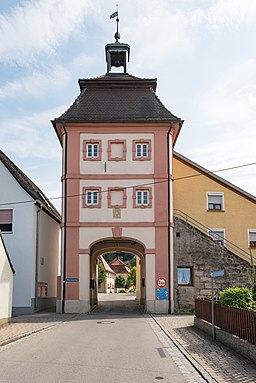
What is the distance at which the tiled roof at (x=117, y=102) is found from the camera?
100 feet

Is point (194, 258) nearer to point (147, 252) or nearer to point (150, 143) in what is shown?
point (147, 252)

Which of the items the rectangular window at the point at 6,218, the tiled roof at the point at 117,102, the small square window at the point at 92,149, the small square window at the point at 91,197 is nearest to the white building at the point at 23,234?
the rectangular window at the point at 6,218

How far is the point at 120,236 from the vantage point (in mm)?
29828

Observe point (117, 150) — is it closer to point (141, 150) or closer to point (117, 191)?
point (141, 150)

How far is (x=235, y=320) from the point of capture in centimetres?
1357

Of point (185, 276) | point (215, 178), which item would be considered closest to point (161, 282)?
point (185, 276)

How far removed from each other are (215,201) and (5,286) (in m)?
18.6

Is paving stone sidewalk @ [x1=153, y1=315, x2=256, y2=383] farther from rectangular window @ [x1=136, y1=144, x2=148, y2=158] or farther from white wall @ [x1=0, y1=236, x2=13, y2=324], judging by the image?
rectangular window @ [x1=136, y1=144, x2=148, y2=158]

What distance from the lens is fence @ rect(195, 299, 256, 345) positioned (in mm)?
11962

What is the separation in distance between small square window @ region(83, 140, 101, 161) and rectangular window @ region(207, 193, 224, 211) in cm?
943

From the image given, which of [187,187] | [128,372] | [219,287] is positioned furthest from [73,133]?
[128,372]

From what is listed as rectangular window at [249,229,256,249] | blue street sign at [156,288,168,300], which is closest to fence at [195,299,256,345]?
blue street sign at [156,288,168,300]

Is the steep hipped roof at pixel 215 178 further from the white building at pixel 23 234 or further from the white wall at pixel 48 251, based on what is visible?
the white building at pixel 23 234

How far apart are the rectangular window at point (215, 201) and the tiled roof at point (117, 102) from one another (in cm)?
773
